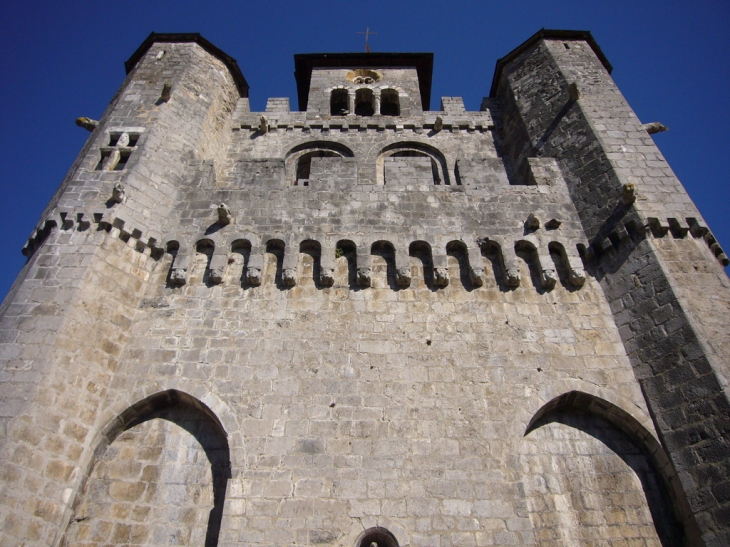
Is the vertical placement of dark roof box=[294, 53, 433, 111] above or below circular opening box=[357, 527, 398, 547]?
above

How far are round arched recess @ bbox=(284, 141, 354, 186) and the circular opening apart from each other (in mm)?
8810

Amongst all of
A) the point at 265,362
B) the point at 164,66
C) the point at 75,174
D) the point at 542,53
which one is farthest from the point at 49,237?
the point at 542,53

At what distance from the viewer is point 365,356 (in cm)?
745

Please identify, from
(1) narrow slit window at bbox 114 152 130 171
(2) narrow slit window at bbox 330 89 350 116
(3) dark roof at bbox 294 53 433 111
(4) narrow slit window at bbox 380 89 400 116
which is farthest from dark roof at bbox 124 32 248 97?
(1) narrow slit window at bbox 114 152 130 171

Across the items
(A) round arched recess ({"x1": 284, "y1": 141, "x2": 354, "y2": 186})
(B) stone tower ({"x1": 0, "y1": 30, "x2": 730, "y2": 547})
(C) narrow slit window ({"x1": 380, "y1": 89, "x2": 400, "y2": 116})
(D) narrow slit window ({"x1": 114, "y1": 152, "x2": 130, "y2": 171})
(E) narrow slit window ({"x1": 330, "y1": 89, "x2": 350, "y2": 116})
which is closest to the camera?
(B) stone tower ({"x1": 0, "y1": 30, "x2": 730, "y2": 547})

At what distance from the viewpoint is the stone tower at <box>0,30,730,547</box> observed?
6250 mm

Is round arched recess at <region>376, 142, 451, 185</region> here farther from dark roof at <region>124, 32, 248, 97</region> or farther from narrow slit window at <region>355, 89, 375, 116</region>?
dark roof at <region>124, 32, 248, 97</region>

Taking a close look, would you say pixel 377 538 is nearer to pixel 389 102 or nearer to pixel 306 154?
pixel 306 154

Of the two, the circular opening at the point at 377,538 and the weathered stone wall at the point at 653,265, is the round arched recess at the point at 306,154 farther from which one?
the circular opening at the point at 377,538

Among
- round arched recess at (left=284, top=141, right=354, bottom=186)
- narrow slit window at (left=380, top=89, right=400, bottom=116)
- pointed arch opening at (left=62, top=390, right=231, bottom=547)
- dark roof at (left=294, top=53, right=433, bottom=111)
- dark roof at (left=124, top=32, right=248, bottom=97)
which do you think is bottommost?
pointed arch opening at (left=62, top=390, right=231, bottom=547)

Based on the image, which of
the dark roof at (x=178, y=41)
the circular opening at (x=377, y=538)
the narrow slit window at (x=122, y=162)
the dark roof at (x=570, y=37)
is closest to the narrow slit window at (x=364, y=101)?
the dark roof at (x=178, y=41)

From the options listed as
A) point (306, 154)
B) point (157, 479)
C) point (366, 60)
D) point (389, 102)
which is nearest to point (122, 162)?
point (306, 154)

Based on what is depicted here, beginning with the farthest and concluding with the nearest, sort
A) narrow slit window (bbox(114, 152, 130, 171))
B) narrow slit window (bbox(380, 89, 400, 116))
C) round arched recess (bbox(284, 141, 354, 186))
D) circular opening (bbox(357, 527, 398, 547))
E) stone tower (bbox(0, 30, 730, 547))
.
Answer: narrow slit window (bbox(380, 89, 400, 116))
round arched recess (bbox(284, 141, 354, 186))
narrow slit window (bbox(114, 152, 130, 171))
stone tower (bbox(0, 30, 730, 547))
circular opening (bbox(357, 527, 398, 547))

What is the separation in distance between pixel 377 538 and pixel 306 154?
9.70m
